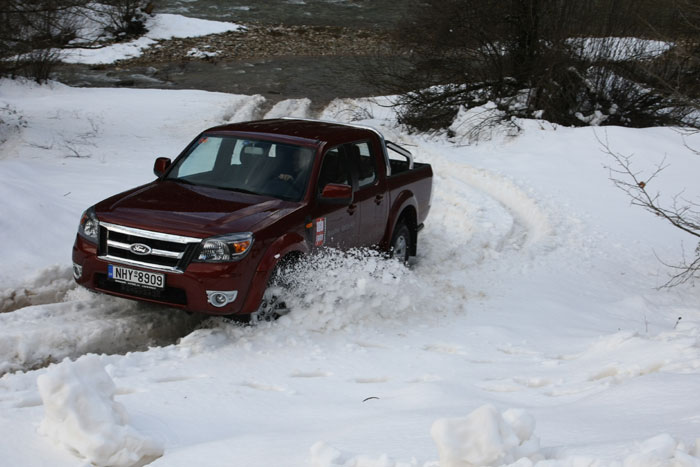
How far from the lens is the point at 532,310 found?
755 cm

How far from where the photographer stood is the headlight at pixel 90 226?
19.6ft

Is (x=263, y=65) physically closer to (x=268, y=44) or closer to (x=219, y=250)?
(x=268, y=44)

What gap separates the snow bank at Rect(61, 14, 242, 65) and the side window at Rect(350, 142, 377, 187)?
23.7m

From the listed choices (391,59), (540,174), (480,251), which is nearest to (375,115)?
(391,59)

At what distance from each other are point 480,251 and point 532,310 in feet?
6.66

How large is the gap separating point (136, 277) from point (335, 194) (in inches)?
72.0

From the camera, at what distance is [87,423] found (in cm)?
351

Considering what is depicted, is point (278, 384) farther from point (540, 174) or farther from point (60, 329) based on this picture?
point (540, 174)

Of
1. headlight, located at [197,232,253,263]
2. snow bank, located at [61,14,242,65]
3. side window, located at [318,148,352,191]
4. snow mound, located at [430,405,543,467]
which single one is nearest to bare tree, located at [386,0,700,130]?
side window, located at [318,148,352,191]

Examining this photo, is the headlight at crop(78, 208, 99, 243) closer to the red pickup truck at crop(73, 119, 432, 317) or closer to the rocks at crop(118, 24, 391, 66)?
the red pickup truck at crop(73, 119, 432, 317)

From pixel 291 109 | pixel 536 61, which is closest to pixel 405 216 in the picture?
pixel 536 61

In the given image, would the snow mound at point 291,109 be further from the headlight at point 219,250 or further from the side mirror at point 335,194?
the headlight at point 219,250

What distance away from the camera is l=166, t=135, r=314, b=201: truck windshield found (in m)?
6.58

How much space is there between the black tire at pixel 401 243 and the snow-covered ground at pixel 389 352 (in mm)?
358
